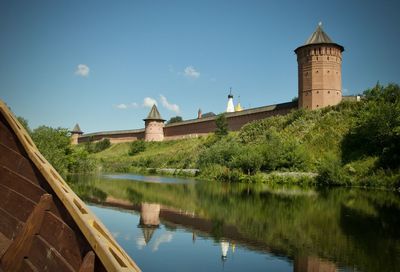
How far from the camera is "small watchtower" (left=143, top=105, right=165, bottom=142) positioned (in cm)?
5428

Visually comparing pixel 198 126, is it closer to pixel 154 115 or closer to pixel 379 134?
pixel 154 115

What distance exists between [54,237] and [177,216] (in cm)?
884

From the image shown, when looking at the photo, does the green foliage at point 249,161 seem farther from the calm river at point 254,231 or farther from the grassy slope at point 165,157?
the calm river at point 254,231

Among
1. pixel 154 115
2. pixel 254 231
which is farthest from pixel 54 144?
pixel 154 115

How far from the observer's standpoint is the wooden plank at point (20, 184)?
3449 mm

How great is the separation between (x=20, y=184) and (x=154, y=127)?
51.3 meters

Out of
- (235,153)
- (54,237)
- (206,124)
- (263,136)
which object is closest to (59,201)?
(54,237)

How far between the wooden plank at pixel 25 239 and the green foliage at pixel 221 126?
36300 mm

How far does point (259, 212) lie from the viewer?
40.6 ft

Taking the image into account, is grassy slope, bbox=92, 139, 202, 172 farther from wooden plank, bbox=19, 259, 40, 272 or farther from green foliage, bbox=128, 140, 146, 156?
wooden plank, bbox=19, 259, 40, 272

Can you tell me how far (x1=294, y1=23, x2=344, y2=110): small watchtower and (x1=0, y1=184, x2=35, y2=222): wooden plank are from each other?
107 feet

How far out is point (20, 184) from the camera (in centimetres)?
371

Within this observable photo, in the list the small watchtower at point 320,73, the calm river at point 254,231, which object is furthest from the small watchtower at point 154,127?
the calm river at point 254,231

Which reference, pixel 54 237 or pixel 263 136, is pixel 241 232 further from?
pixel 263 136
